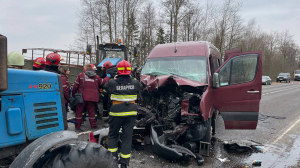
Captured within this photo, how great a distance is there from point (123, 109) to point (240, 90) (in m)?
2.84

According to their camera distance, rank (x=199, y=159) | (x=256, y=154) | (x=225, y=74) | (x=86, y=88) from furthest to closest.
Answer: (x=86, y=88) < (x=225, y=74) < (x=256, y=154) < (x=199, y=159)

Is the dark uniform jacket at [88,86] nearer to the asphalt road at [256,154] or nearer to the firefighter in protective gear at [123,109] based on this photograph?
the asphalt road at [256,154]

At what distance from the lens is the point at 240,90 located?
4.77m

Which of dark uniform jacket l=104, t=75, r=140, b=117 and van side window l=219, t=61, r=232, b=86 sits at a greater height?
van side window l=219, t=61, r=232, b=86

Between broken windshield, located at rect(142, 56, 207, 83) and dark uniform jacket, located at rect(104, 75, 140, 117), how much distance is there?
1.61 metres

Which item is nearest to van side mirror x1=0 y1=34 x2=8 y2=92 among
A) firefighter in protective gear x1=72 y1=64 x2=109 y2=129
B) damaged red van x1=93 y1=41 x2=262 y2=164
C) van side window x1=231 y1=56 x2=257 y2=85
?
damaged red van x1=93 y1=41 x2=262 y2=164

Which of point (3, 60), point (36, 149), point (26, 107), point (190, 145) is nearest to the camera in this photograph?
point (3, 60)

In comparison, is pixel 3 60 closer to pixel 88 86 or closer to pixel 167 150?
pixel 167 150

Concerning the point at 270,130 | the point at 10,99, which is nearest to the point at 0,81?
the point at 10,99

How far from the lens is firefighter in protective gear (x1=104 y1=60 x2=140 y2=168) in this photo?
3.51 meters

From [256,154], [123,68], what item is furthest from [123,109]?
[256,154]

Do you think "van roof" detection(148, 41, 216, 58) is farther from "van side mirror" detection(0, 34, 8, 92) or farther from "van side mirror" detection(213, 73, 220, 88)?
"van side mirror" detection(0, 34, 8, 92)

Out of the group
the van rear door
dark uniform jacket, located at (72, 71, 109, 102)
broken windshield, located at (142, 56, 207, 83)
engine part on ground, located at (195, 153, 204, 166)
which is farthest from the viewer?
dark uniform jacket, located at (72, 71, 109, 102)

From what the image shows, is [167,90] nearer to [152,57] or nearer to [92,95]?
[152,57]
